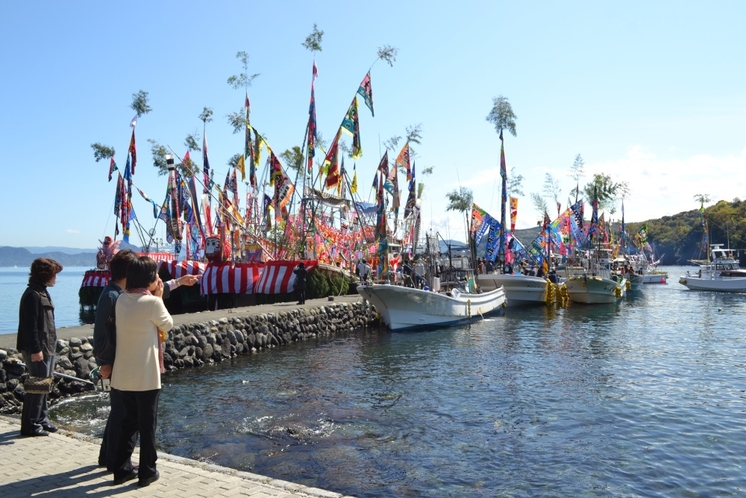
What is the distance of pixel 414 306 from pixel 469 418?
13.8 metres

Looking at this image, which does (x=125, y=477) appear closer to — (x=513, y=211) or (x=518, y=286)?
(x=518, y=286)

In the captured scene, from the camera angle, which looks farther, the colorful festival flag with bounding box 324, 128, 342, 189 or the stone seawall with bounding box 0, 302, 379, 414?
the colorful festival flag with bounding box 324, 128, 342, 189

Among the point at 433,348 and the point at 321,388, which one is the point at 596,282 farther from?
the point at 321,388

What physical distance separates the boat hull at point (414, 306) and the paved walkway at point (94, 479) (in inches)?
656

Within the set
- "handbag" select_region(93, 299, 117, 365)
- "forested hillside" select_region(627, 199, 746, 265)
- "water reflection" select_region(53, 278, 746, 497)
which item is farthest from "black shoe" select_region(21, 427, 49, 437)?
"forested hillside" select_region(627, 199, 746, 265)

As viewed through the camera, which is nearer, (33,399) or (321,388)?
(33,399)

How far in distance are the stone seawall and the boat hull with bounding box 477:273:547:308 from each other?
11.8 m

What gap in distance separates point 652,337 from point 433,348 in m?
9.07

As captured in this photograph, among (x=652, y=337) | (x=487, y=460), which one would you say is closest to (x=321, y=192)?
(x=652, y=337)

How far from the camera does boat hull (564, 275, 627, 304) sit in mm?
39344

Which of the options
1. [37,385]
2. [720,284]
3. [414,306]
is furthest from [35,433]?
[720,284]

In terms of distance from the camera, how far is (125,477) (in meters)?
6.05

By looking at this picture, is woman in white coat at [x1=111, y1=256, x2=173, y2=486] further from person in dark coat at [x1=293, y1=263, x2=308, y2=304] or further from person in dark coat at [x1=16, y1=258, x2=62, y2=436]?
person in dark coat at [x1=293, y1=263, x2=308, y2=304]

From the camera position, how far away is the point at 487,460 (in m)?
8.71
